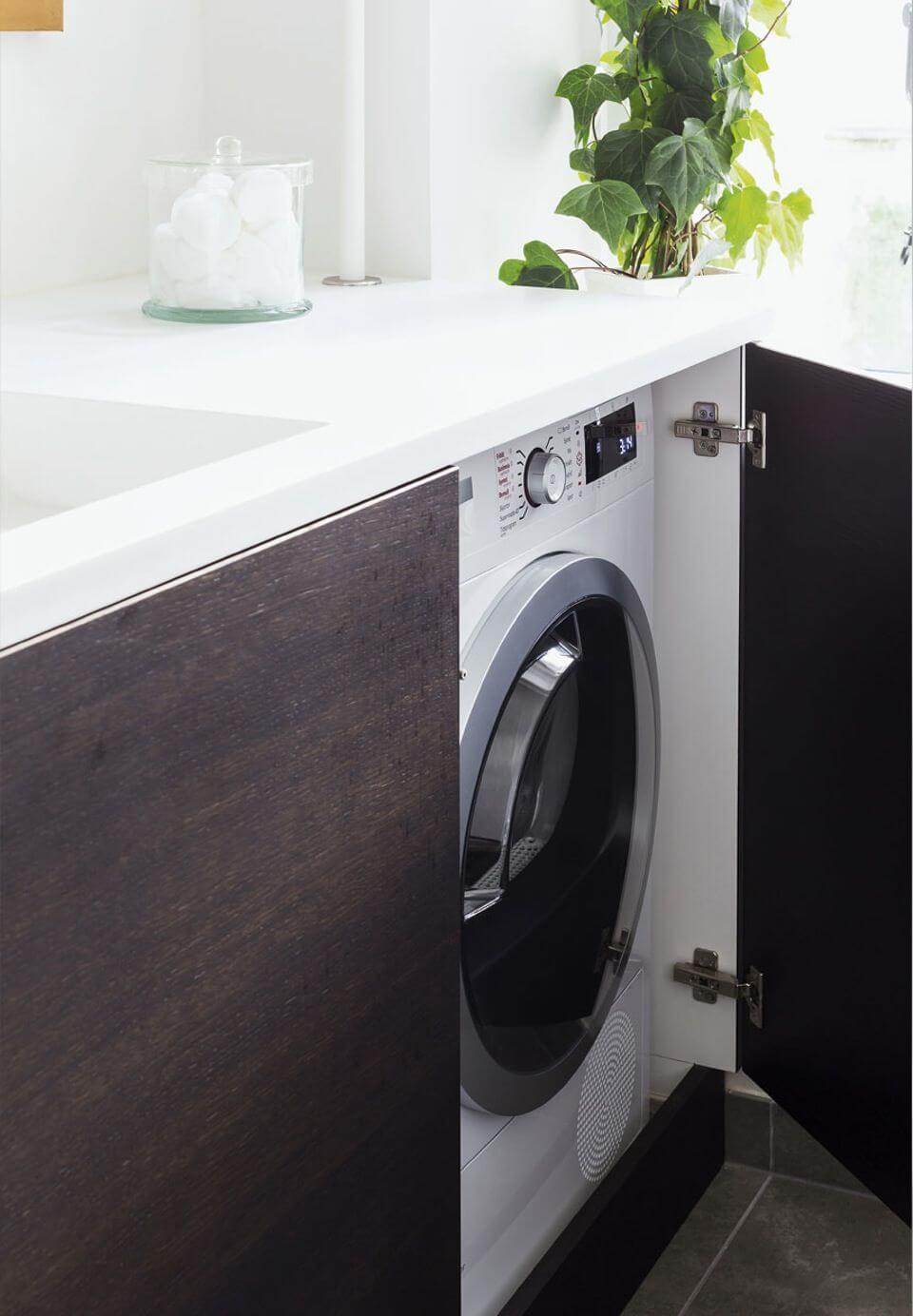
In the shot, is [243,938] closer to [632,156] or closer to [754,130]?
[632,156]

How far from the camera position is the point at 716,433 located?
5.55 ft

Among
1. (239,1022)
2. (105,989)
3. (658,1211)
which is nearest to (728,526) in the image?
(658,1211)

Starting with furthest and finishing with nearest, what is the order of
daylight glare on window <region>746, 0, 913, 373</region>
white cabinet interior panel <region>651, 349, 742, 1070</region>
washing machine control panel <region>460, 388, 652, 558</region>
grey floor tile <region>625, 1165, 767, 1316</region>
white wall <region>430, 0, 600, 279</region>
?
daylight glare on window <region>746, 0, 913, 373</region> < white wall <region>430, 0, 600, 279</region> < grey floor tile <region>625, 1165, 767, 1316</region> < white cabinet interior panel <region>651, 349, 742, 1070</region> < washing machine control panel <region>460, 388, 652, 558</region>

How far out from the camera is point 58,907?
827mm

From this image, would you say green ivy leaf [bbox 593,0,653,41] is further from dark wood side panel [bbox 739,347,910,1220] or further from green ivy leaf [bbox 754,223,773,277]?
dark wood side panel [bbox 739,347,910,1220]

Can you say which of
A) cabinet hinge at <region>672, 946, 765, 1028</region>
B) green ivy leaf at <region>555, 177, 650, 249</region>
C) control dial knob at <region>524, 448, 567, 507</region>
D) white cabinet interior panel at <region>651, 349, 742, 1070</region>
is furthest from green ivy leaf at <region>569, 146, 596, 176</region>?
cabinet hinge at <region>672, 946, 765, 1028</region>

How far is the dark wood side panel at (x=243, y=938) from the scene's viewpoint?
0.83 metres

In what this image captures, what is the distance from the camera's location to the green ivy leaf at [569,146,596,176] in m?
2.00

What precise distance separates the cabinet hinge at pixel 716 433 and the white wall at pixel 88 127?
2.31 feet

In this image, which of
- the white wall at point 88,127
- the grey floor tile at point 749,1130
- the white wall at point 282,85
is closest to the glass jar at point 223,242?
the white wall at point 88,127

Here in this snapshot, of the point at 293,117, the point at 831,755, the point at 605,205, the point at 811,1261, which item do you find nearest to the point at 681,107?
the point at 605,205

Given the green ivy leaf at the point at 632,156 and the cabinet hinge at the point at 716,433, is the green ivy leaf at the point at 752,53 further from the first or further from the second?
the cabinet hinge at the point at 716,433

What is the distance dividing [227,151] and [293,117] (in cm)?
37

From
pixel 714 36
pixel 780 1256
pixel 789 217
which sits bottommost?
pixel 780 1256
